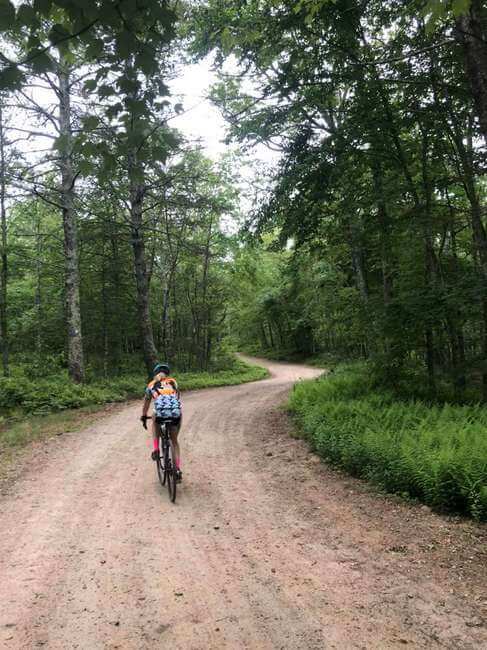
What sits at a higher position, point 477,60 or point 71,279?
point 477,60

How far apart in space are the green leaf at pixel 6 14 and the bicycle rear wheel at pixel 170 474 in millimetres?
4879

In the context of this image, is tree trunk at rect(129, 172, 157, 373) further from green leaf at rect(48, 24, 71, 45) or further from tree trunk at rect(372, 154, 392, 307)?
green leaf at rect(48, 24, 71, 45)

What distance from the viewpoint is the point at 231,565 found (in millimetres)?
3871

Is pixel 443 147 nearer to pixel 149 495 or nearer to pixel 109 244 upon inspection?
pixel 149 495

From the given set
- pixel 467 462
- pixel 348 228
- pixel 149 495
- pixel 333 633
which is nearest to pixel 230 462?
pixel 149 495

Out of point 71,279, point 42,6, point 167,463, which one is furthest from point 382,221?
point 71,279

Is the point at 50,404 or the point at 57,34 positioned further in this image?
the point at 50,404

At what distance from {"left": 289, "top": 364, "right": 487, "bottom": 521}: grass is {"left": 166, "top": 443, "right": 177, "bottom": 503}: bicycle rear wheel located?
8.91 ft

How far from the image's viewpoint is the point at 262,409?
12.6 m

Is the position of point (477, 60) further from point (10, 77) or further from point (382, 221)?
point (10, 77)

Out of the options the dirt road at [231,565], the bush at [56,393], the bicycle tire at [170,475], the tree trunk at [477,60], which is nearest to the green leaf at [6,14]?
the dirt road at [231,565]

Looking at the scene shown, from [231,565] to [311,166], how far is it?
8.48 m

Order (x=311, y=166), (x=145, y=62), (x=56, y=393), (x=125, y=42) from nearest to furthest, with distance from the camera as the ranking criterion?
(x=125, y=42), (x=145, y=62), (x=311, y=166), (x=56, y=393)

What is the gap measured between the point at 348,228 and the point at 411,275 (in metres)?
2.08
